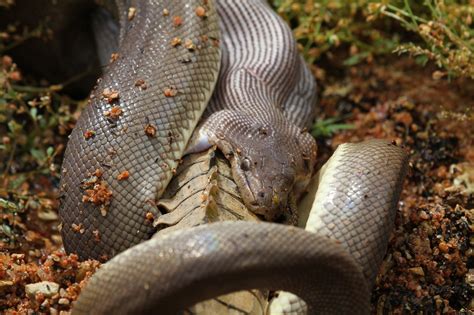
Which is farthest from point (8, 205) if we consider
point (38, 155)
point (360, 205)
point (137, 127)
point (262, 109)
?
point (360, 205)

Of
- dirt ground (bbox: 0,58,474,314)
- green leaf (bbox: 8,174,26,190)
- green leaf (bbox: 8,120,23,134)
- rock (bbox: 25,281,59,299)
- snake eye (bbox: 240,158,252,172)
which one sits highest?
green leaf (bbox: 8,120,23,134)

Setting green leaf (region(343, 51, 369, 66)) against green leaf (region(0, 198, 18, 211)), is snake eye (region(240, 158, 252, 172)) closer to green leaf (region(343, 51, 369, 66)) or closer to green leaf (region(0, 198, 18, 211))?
green leaf (region(0, 198, 18, 211))

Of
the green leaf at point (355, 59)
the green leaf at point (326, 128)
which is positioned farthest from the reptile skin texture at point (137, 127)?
the green leaf at point (355, 59)

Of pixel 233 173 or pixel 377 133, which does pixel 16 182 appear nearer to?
pixel 233 173

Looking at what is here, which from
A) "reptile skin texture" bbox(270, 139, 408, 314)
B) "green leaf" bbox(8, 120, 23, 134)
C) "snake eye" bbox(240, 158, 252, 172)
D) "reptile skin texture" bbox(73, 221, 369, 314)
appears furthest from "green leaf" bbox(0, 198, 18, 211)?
"reptile skin texture" bbox(270, 139, 408, 314)

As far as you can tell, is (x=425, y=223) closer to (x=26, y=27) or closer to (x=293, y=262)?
(x=293, y=262)

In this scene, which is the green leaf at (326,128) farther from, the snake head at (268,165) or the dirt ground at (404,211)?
the snake head at (268,165)
